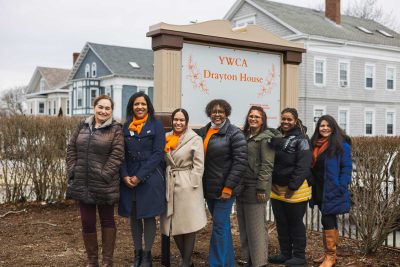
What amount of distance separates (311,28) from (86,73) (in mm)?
20935

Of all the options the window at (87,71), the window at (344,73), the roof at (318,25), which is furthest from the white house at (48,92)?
the window at (344,73)

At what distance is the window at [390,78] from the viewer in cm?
3425

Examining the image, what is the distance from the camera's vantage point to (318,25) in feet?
103

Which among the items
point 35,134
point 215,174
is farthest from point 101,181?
point 35,134

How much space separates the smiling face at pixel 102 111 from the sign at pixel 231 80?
122 cm

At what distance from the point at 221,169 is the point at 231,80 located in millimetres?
1717

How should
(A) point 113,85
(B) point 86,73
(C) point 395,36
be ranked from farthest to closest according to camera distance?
(B) point 86,73, (A) point 113,85, (C) point 395,36

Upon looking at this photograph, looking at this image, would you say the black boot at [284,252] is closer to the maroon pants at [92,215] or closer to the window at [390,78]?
the maroon pants at [92,215]

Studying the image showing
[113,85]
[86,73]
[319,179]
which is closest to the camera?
[319,179]

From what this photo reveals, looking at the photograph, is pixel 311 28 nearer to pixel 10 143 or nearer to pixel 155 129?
pixel 10 143

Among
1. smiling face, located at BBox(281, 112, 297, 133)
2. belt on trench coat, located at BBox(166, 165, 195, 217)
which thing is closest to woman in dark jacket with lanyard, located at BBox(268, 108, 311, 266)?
smiling face, located at BBox(281, 112, 297, 133)

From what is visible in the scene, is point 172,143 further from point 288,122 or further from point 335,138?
point 335,138

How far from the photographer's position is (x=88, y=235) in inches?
210

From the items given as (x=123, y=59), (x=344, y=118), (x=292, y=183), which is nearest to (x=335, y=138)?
(x=292, y=183)
